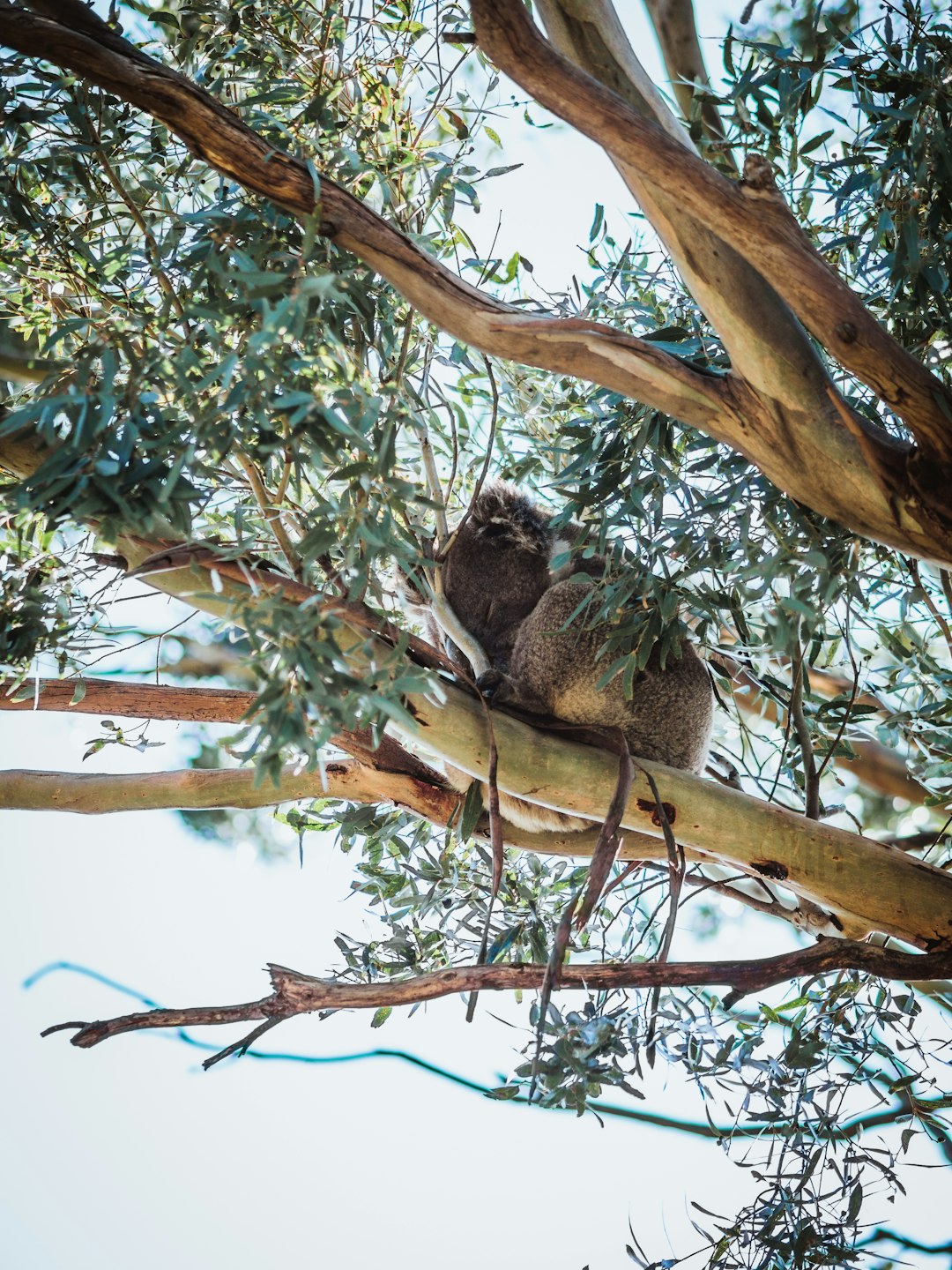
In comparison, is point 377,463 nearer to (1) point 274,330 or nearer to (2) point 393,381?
(1) point 274,330

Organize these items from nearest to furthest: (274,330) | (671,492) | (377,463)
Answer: (274,330)
(377,463)
(671,492)

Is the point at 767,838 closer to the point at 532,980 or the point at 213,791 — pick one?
the point at 532,980

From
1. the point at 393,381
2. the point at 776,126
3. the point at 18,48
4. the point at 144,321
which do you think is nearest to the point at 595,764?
the point at 393,381

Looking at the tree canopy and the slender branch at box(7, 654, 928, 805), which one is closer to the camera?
the tree canopy

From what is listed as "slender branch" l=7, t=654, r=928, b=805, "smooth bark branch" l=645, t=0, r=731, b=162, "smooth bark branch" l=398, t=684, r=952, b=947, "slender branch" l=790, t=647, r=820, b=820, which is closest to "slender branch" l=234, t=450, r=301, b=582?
"slender branch" l=7, t=654, r=928, b=805

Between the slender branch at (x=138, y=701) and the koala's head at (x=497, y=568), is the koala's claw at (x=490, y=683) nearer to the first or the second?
the slender branch at (x=138, y=701)

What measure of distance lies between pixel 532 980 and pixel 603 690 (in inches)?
28.7

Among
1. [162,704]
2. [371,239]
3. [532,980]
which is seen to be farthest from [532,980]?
[371,239]

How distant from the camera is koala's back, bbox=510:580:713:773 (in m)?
2.43

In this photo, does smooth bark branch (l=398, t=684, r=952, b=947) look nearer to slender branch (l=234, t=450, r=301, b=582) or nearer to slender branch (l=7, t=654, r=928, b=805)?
slender branch (l=7, t=654, r=928, b=805)

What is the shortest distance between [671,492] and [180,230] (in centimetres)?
107

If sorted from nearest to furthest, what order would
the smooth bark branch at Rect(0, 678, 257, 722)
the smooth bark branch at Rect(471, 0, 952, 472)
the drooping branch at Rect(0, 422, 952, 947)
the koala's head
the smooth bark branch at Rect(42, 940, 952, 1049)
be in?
1. the smooth bark branch at Rect(471, 0, 952, 472)
2. the smooth bark branch at Rect(42, 940, 952, 1049)
3. the drooping branch at Rect(0, 422, 952, 947)
4. the smooth bark branch at Rect(0, 678, 257, 722)
5. the koala's head

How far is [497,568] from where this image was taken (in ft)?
9.95

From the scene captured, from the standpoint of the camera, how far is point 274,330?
1.29 metres
